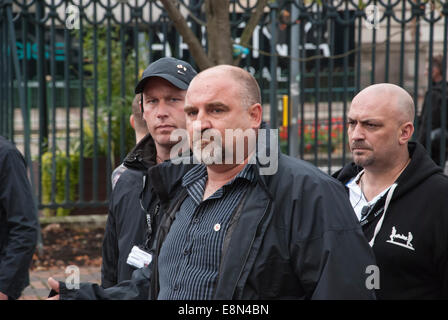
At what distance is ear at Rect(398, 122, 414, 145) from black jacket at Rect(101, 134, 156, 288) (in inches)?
49.5

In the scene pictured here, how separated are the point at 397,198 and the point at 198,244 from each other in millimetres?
1237

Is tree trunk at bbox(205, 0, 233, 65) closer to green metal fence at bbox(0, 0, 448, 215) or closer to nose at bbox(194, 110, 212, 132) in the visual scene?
green metal fence at bbox(0, 0, 448, 215)

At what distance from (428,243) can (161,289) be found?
4.21 ft

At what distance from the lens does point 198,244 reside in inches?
98.3

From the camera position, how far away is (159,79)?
3.56 m

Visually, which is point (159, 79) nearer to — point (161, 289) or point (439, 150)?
point (161, 289)

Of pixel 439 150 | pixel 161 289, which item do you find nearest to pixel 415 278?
pixel 161 289

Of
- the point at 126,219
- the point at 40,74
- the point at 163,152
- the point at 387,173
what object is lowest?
the point at 126,219

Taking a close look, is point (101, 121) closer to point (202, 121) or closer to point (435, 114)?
point (435, 114)

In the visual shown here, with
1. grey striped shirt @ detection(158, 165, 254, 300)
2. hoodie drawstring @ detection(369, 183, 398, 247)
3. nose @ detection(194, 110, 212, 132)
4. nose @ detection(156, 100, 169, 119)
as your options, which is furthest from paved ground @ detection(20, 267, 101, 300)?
nose @ detection(194, 110, 212, 132)

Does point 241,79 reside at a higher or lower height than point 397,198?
higher

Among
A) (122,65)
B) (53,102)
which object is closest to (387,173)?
(122,65)

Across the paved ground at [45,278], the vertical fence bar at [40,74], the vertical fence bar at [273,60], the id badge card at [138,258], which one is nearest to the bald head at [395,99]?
the id badge card at [138,258]
